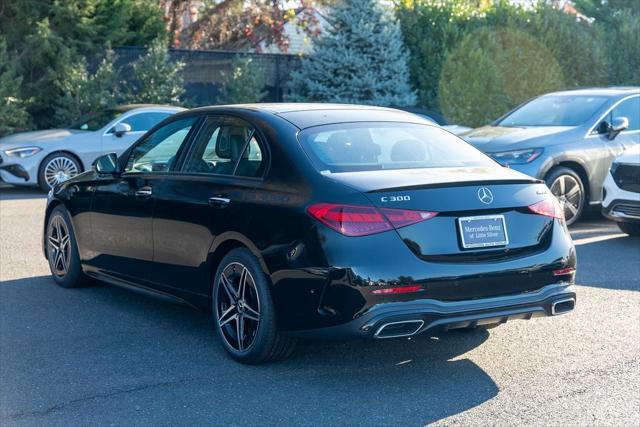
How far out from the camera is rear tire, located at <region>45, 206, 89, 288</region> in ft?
26.6

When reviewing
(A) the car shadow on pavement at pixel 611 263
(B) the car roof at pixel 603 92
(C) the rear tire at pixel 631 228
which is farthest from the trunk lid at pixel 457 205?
(B) the car roof at pixel 603 92

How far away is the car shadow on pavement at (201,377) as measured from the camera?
201 inches

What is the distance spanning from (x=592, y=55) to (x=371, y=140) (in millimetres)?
17843

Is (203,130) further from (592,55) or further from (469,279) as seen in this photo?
(592,55)

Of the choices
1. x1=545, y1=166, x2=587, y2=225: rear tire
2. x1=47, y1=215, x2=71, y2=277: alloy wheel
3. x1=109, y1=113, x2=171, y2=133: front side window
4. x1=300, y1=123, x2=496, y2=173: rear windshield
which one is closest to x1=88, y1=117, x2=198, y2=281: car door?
x1=47, y1=215, x2=71, y2=277: alloy wheel

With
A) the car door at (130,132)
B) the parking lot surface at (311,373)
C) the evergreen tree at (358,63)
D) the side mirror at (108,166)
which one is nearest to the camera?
the parking lot surface at (311,373)

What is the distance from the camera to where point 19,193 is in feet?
53.4

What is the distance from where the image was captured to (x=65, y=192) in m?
8.27

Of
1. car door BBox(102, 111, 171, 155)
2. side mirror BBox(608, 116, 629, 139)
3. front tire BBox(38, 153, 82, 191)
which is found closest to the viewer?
side mirror BBox(608, 116, 629, 139)

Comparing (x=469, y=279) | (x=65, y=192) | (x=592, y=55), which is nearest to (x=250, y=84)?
(x=592, y=55)

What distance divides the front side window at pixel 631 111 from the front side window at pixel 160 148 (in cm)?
701

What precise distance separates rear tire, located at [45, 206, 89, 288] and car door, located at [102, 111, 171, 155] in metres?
7.57

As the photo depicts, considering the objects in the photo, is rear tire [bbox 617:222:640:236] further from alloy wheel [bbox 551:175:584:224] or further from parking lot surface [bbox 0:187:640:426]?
parking lot surface [bbox 0:187:640:426]

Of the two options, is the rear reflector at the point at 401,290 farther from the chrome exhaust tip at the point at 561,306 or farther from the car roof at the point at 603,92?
the car roof at the point at 603,92
